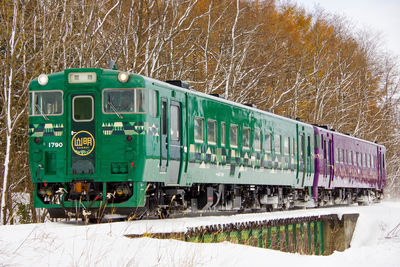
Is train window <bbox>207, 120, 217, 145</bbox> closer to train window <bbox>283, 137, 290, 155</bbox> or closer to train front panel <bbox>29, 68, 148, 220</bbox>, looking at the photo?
train front panel <bbox>29, 68, 148, 220</bbox>

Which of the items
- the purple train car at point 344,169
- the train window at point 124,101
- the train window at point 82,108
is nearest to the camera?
the train window at point 124,101

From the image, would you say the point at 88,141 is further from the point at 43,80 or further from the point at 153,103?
the point at 43,80

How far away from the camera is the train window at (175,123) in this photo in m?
13.7

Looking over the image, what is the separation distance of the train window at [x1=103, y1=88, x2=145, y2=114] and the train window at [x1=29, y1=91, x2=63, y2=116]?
96 cm

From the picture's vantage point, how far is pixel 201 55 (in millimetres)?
28344

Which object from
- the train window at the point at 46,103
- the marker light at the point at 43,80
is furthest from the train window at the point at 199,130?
the marker light at the point at 43,80

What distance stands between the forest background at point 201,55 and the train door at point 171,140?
3694 millimetres

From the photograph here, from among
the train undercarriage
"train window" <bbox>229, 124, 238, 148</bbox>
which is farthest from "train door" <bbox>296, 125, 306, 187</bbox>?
"train window" <bbox>229, 124, 238, 148</bbox>

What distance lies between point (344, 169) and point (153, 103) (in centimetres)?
1598

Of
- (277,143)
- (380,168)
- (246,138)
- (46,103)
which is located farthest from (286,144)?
(380,168)

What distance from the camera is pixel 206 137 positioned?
50.4ft

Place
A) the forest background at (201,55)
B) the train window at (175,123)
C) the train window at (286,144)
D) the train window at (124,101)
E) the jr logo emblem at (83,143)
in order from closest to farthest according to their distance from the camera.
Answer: the train window at (124,101)
the jr logo emblem at (83,143)
the train window at (175,123)
the forest background at (201,55)
the train window at (286,144)

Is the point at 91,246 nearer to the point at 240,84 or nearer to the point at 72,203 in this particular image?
the point at 72,203

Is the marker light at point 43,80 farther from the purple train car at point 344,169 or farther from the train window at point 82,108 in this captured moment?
the purple train car at point 344,169
